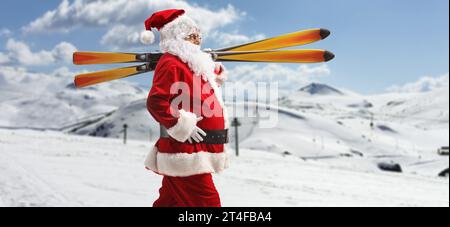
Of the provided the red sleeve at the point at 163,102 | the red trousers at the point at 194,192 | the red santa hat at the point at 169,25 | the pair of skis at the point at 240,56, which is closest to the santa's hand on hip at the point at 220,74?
the pair of skis at the point at 240,56

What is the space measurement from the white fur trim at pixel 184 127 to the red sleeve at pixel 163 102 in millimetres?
32

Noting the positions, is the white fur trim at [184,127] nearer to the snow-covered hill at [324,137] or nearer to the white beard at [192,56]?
the white beard at [192,56]

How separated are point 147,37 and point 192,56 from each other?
1.25 feet

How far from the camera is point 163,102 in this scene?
2.84 m

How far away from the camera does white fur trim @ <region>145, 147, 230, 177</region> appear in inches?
119

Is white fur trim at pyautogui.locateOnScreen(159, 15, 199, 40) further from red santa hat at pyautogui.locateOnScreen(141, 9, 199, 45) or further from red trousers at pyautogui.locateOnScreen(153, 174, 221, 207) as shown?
red trousers at pyautogui.locateOnScreen(153, 174, 221, 207)

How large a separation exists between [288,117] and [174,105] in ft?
322

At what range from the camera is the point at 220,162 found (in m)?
3.15

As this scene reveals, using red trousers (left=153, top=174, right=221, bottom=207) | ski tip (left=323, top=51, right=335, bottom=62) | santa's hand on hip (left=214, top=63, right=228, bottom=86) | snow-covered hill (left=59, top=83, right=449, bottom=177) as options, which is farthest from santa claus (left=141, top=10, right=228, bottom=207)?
snow-covered hill (left=59, top=83, right=449, bottom=177)

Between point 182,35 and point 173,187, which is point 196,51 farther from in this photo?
point 173,187

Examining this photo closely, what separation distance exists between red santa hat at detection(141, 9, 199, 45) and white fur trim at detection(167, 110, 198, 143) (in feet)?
2.11

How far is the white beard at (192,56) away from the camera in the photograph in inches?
121

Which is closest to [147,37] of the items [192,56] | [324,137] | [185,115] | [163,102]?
[192,56]
